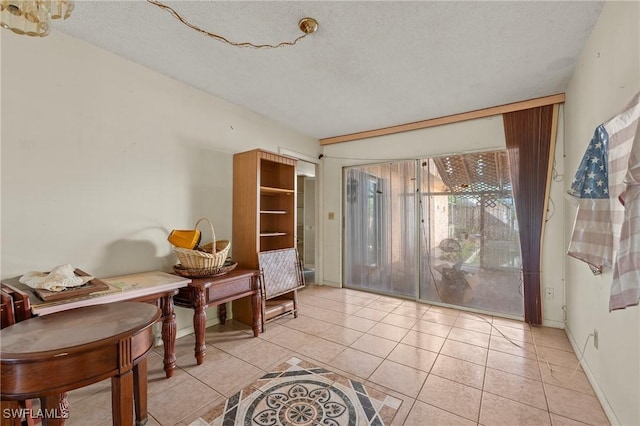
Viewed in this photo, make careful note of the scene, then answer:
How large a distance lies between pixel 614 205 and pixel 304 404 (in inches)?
80.5

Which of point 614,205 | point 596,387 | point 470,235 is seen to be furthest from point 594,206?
point 470,235

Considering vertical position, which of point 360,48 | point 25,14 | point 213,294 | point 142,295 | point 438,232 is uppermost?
point 360,48

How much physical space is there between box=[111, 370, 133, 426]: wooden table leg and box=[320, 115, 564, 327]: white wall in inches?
135

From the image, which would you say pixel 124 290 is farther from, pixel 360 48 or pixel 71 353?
pixel 360 48

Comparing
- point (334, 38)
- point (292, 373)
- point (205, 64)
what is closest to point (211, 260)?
point (292, 373)

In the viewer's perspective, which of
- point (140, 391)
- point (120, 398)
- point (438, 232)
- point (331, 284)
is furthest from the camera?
point (331, 284)

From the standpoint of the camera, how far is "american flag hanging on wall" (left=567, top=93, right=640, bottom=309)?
1.17m

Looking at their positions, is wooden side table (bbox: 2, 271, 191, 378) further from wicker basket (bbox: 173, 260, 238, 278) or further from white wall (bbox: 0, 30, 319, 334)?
white wall (bbox: 0, 30, 319, 334)

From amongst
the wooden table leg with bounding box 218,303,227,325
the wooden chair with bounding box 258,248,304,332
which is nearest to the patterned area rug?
the wooden chair with bounding box 258,248,304,332

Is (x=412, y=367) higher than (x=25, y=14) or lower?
lower

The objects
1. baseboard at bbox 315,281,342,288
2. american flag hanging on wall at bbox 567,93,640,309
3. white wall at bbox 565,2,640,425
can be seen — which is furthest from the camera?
baseboard at bbox 315,281,342,288

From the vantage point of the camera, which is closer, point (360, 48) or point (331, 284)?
point (360, 48)

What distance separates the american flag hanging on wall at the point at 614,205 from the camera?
1172 mm

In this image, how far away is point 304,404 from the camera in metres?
1.67
